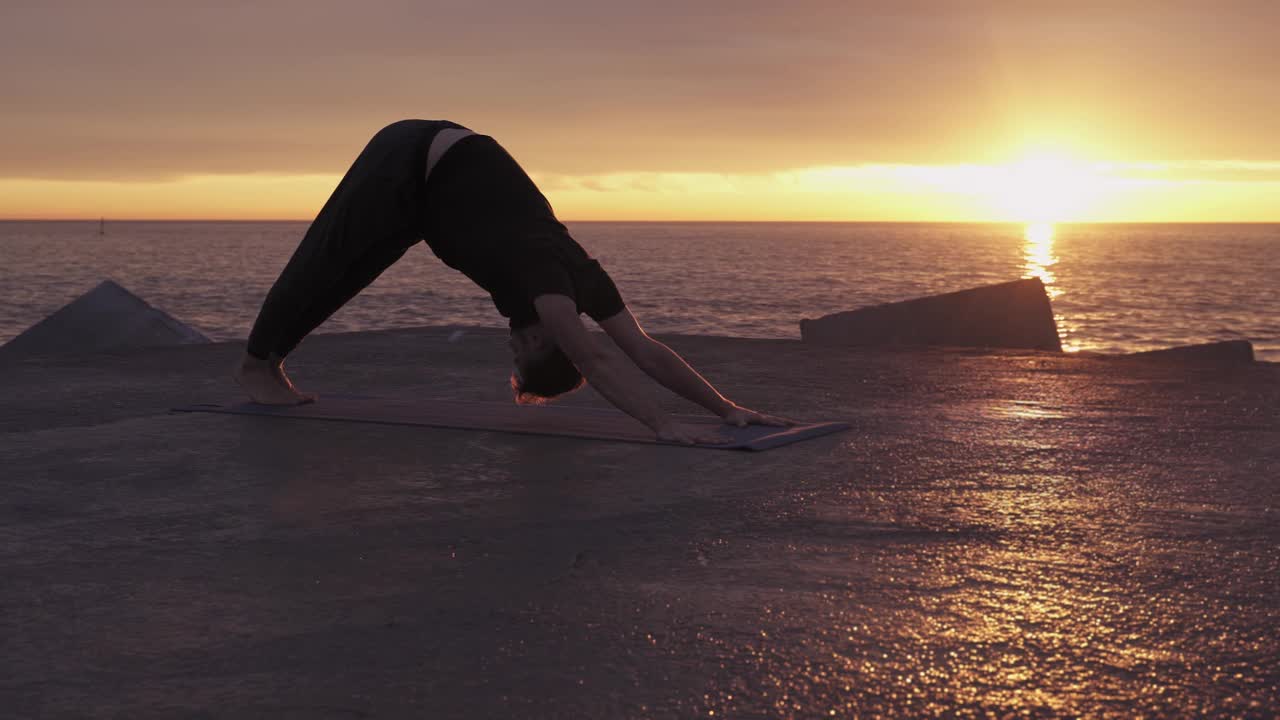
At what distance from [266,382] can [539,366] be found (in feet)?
6.17

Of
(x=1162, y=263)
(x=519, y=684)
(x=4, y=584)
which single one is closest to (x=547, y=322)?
(x=4, y=584)

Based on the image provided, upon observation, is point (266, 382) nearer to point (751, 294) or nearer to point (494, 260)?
point (494, 260)

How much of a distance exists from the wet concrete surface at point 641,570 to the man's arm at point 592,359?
0.19 m

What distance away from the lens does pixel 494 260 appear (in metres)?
5.58

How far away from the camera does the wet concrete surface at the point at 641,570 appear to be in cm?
249

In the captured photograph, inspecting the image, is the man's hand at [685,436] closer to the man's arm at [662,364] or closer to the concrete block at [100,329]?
the man's arm at [662,364]

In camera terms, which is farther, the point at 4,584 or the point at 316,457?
the point at 316,457

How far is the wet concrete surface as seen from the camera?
2.49 metres

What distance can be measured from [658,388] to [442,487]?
3557 mm

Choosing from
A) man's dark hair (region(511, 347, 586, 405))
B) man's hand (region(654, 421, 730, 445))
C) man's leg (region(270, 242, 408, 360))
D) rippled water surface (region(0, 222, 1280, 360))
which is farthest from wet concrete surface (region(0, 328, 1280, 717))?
rippled water surface (region(0, 222, 1280, 360))

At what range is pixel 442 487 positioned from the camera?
461 cm

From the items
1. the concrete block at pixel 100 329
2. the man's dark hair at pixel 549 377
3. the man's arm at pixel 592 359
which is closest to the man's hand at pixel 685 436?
the man's arm at pixel 592 359

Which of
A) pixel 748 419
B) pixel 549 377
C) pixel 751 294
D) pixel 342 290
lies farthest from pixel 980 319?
pixel 751 294

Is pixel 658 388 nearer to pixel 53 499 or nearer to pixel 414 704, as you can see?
pixel 53 499
